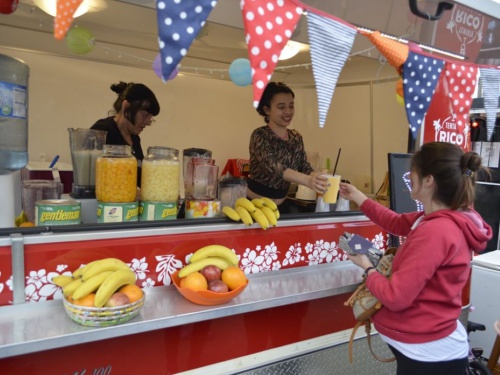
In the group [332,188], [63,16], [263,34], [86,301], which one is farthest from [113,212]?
[332,188]

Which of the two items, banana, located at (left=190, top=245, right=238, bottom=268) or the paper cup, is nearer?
banana, located at (left=190, top=245, right=238, bottom=268)

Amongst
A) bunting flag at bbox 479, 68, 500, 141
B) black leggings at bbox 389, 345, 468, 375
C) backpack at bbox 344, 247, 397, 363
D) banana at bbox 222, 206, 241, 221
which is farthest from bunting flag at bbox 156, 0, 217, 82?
bunting flag at bbox 479, 68, 500, 141

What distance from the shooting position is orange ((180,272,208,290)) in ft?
5.96

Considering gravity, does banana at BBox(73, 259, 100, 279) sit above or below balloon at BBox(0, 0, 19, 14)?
below

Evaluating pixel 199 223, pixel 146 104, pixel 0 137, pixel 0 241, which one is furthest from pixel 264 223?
pixel 146 104

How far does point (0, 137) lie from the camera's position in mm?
1928

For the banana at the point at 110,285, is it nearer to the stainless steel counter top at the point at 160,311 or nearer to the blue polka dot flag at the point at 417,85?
the stainless steel counter top at the point at 160,311

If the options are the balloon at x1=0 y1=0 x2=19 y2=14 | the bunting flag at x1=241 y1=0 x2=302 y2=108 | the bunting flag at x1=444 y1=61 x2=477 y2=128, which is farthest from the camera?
the bunting flag at x1=444 y1=61 x2=477 y2=128

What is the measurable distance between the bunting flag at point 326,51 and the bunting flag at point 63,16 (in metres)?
0.89

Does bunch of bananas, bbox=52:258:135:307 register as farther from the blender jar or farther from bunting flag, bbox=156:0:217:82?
bunting flag, bbox=156:0:217:82

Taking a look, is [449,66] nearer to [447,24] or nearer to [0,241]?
[447,24]

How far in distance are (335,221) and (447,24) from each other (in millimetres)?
1568

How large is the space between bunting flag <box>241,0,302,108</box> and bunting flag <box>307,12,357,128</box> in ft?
0.59

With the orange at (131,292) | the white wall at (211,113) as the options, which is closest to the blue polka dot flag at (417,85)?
the orange at (131,292)
